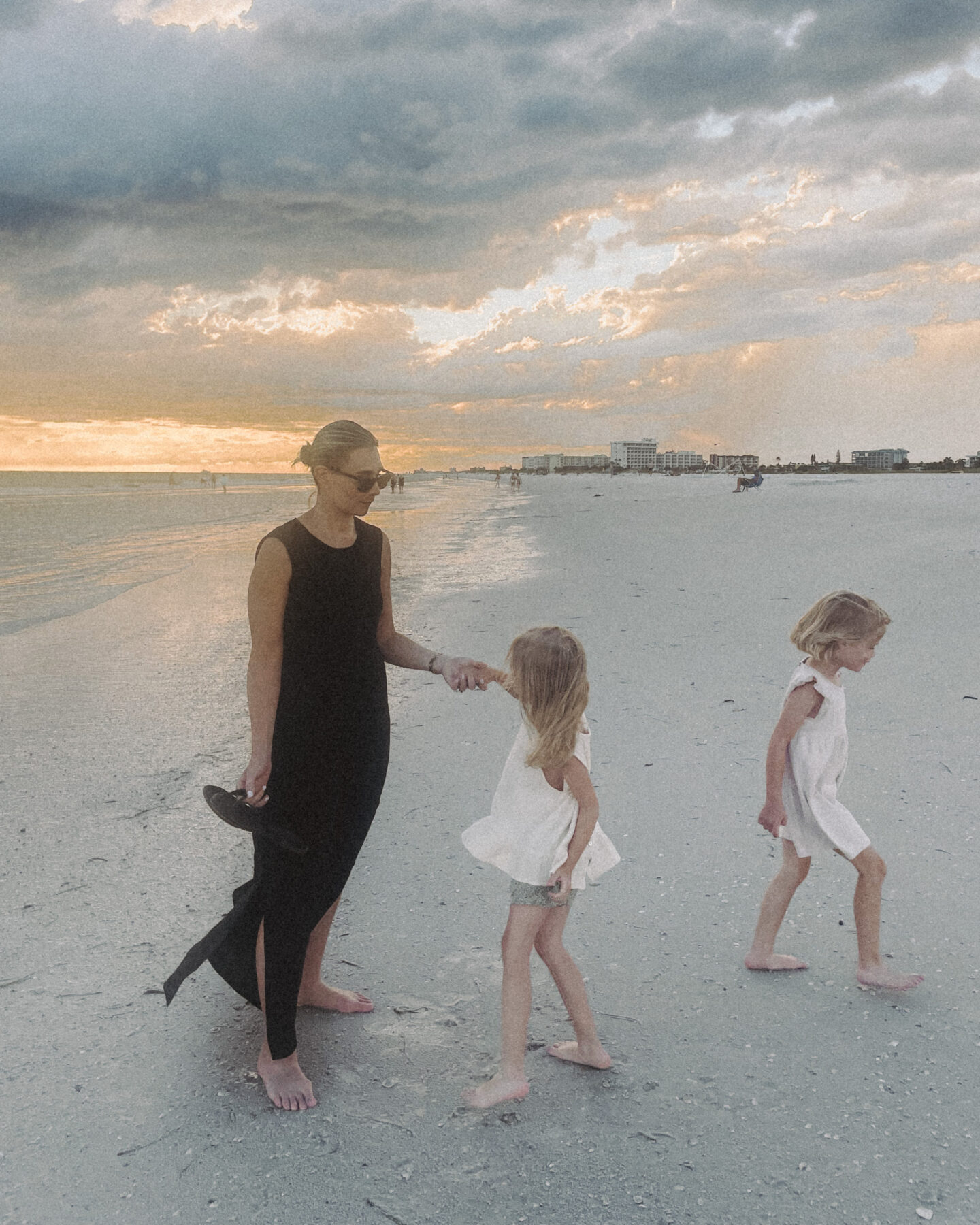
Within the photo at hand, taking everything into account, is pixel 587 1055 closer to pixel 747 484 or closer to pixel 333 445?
pixel 333 445

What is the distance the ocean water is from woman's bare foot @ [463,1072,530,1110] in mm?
8716

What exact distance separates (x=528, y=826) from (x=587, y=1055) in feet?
2.46

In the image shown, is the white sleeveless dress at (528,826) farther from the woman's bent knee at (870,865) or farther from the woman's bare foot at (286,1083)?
the woman's bent knee at (870,865)

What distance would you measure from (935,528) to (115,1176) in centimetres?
1939

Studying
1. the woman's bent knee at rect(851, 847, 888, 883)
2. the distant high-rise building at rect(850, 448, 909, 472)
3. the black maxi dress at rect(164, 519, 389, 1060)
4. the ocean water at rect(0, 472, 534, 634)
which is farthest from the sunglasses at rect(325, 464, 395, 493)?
the distant high-rise building at rect(850, 448, 909, 472)

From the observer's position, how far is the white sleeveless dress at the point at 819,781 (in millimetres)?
2977

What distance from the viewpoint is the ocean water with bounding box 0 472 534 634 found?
13.2 metres

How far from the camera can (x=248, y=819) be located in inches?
102

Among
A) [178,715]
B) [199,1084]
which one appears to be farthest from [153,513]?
[199,1084]

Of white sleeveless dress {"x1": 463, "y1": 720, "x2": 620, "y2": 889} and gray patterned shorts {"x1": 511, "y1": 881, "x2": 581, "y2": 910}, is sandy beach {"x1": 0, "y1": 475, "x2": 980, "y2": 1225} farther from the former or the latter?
white sleeveless dress {"x1": 463, "y1": 720, "x2": 620, "y2": 889}

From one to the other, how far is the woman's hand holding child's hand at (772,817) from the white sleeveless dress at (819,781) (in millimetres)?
77

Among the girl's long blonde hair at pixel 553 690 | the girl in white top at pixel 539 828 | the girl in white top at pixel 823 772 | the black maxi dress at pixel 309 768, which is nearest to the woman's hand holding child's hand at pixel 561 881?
the girl in white top at pixel 539 828

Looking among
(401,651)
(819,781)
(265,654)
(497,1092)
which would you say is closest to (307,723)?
(265,654)

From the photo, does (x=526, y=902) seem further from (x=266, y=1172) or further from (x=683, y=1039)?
(x=266, y=1172)
